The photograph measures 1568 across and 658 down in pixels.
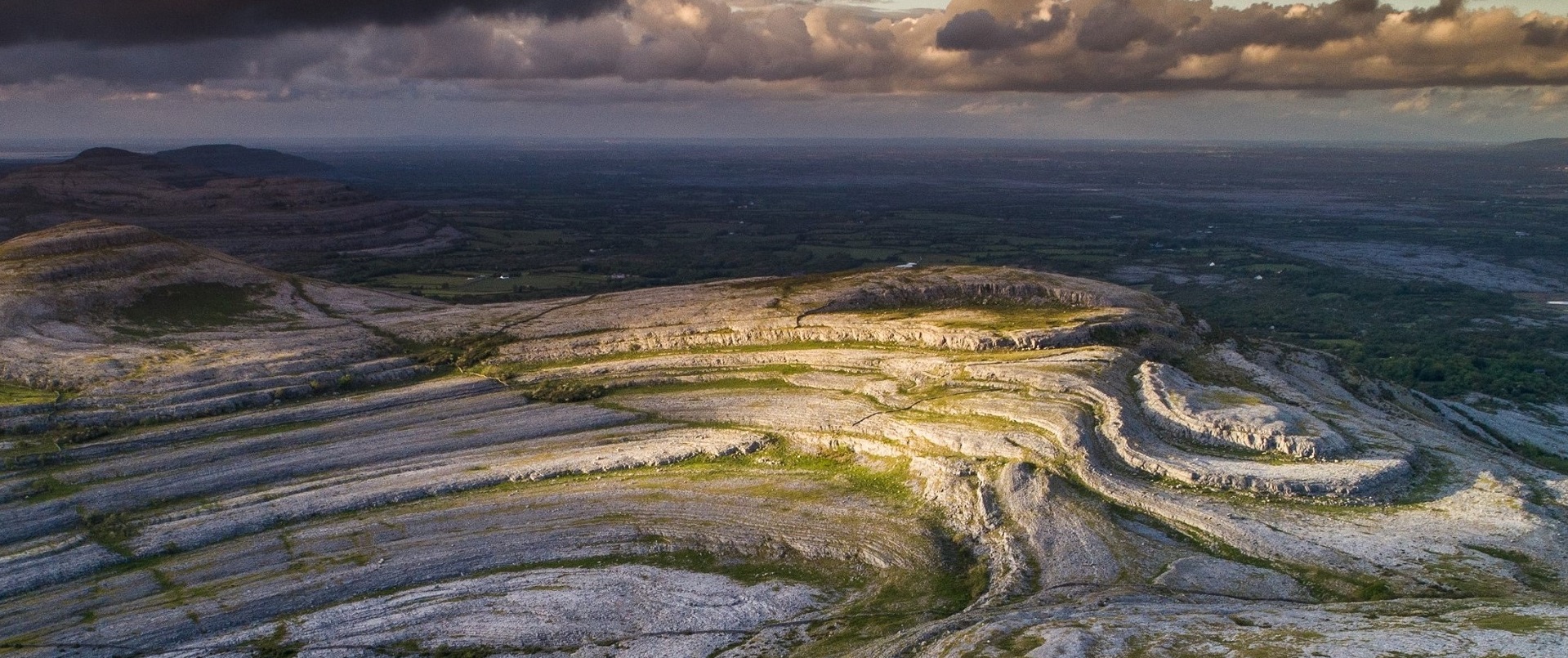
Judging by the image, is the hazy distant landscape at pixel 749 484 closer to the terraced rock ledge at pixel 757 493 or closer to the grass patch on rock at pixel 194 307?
the terraced rock ledge at pixel 757 493

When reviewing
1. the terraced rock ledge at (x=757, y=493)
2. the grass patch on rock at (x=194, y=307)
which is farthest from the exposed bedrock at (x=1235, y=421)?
the grass patch on rock at (x=194, y=307)

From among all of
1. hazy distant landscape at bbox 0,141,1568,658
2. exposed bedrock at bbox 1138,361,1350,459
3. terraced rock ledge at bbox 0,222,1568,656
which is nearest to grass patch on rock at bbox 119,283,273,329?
hazy distant landscape at bbox 0,141,1568,658

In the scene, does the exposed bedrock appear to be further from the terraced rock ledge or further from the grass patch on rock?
the grass patch on rock

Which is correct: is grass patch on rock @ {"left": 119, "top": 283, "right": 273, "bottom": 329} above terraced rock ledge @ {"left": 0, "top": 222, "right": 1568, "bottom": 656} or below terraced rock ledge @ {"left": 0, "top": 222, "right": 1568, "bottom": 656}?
above

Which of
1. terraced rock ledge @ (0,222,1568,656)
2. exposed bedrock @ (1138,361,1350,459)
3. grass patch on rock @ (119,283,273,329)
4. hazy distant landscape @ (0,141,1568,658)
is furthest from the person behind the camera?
grass patch on rock @ (119,283,273,329)

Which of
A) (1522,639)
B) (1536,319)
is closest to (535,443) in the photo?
(1522,639)

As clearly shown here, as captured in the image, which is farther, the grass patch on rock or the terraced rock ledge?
the grass patch on rock

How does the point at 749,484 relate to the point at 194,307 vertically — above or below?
below

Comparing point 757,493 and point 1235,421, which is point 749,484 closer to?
point 757,493

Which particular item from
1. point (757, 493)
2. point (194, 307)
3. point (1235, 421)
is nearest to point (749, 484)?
point (757, 493)

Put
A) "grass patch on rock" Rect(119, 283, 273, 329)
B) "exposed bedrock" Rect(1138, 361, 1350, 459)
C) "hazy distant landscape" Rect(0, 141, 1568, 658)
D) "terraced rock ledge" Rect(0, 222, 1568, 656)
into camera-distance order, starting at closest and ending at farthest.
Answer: "terraced rock ledge" Rect(0, 222, 1568, 656) → "hazy distant landscape" Rect(0, 141, 1568, 658) → "exposed bedrock" Rect(1138, 361, 1350, 459) → "grass patch on rock" Rect(119, 283, 273, 329)
